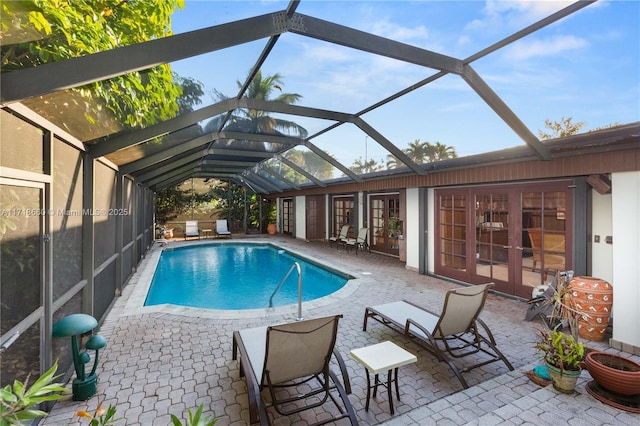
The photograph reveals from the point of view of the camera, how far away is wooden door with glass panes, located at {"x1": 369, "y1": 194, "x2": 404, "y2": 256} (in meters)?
11.2

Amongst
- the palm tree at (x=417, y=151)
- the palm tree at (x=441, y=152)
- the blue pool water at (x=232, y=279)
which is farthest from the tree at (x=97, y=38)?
the palm tree at (x=441, y=152)

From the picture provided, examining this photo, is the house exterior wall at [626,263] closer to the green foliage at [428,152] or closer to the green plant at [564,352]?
the green plant at [564,352]

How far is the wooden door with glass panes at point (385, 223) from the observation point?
11.2 metres

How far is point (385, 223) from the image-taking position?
11.8 m

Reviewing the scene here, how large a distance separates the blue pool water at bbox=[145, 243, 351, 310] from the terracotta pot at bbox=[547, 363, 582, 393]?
5.28m

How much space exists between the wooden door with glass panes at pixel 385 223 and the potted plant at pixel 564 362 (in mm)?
7287

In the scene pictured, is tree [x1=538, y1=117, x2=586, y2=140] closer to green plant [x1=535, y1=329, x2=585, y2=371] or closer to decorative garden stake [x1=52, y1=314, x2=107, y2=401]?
green plant [x1=535, y1=329, x2=585, y2=371]

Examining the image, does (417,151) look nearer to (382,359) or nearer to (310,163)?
(310,163)

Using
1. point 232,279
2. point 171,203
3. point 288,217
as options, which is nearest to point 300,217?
point 288,217

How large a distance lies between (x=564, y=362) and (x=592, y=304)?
1889 mm

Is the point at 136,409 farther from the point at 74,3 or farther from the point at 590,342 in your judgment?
the point at 590,342

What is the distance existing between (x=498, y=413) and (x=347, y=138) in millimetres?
6788

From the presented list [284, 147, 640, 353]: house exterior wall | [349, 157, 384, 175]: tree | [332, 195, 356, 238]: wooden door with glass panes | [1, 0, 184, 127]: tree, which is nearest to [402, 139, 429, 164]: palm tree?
[284, 147, 640, 353]: house exterior wall

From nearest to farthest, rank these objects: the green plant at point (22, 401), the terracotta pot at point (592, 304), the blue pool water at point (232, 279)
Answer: the green plant at point (22, 401) → the terracotta pot at point (592, 304) → the blue pool water at point (232, 279)
